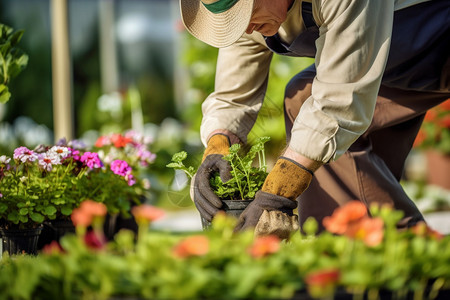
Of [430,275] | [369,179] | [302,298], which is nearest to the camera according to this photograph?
[302,298]

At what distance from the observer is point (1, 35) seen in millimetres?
2627

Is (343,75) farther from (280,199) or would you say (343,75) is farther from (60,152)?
(60,152)

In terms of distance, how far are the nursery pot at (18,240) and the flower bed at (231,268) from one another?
923 mm

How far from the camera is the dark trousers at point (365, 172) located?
2.74 m

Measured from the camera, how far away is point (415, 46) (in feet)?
8.21

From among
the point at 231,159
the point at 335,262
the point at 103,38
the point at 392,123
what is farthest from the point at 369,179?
the point at 103,38

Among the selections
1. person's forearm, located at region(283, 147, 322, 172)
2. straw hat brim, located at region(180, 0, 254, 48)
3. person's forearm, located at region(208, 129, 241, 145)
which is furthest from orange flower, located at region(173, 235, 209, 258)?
person's forearm, located at region(208, 129, 241, 145)

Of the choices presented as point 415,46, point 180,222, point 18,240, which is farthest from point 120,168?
point 180,222

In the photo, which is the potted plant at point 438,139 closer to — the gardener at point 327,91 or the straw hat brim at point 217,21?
the gardener at point 327,91

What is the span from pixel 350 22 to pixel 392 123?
896 mm

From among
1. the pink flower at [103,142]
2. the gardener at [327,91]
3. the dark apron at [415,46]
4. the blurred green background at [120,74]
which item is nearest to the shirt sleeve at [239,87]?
the gardener at [327,91]

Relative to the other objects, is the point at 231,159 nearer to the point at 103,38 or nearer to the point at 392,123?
the point at 392,123

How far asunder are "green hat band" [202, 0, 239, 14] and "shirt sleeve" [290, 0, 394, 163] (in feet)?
1.06

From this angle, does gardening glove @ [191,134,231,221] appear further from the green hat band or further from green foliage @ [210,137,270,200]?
the green hat band
